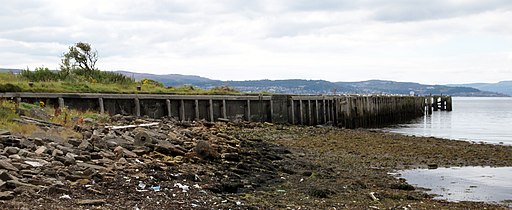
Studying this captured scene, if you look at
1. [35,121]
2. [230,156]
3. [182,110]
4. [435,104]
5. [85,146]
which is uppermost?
[35,121]

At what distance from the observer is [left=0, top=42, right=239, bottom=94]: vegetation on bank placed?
26828 millimetres

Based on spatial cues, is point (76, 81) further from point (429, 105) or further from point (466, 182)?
point (429, 105)

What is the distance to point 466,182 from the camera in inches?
656

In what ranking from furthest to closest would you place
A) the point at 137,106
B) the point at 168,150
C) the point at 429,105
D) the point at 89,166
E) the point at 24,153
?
the point at 429,105, the point at 137,106, the point at 168,150, the point at 24,153, the point at 89,166

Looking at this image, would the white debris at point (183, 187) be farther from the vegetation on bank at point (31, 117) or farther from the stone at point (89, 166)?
the vegetation on bank at point (31, 117)

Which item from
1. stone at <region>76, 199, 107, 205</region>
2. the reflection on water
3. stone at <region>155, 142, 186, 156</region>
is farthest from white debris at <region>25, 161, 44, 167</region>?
the reflection on water

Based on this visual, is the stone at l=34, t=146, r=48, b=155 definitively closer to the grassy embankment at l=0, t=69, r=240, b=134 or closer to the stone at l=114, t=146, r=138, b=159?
the stone at l=114, t=146, r=138, b=159

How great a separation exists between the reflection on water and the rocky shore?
75cm

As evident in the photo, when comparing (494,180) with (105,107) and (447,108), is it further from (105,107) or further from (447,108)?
(447,108)

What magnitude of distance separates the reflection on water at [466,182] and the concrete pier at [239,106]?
47.6ft

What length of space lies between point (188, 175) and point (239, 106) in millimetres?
21606

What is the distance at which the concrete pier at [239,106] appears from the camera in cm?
2622

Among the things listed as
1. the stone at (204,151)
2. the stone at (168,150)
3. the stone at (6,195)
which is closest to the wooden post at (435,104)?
the stone at (204,151)

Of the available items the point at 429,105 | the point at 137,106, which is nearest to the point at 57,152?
the point at 137,106
